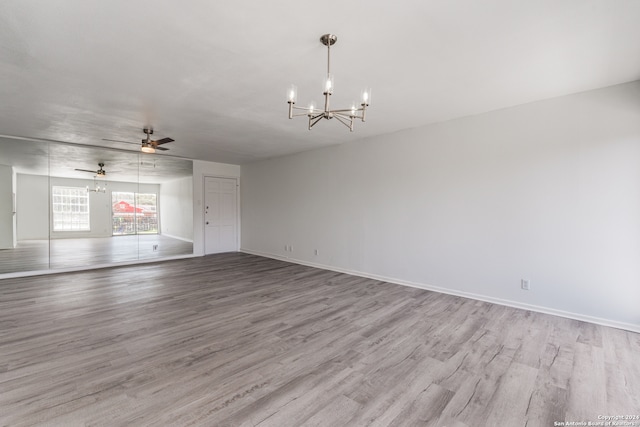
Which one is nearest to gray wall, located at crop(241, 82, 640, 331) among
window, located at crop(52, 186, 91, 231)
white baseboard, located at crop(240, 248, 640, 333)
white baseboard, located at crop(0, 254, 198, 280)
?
white baseboard, located at crop(240, 248, 640, 333)

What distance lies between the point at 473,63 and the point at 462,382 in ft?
9.10

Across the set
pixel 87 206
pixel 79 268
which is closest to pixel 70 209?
pixel 87 206

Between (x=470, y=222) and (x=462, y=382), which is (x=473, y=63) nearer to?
(x=470, y=222)

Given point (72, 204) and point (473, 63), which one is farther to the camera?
point (72, 204)

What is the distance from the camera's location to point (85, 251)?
6031 millimetres

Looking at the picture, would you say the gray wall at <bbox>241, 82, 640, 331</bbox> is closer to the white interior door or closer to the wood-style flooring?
the white interior door

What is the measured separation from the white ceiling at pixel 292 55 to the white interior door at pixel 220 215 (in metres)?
3.80

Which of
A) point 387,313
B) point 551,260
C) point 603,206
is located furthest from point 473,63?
point 387,313

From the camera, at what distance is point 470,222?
162 inches

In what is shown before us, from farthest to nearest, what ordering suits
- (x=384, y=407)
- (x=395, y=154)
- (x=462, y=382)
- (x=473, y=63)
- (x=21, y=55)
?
(x=395, y=154)
(x=473, y=63)
(x=21, y=55)
(x=462, y=382)
(x=384, y=407)

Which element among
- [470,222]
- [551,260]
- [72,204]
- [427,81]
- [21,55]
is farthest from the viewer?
[72,204]

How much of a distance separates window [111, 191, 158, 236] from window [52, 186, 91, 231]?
50 centimetres

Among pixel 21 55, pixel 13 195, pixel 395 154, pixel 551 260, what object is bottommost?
pixel 551 260

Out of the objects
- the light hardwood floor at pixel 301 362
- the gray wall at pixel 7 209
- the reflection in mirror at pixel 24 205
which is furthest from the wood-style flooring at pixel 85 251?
the light hardwood floor at pixel 301 362
